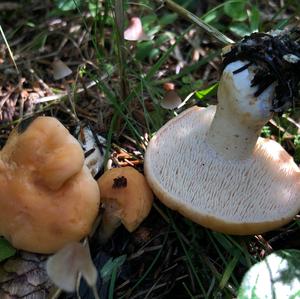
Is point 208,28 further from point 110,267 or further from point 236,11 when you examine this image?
point 110,267

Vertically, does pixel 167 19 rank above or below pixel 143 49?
above

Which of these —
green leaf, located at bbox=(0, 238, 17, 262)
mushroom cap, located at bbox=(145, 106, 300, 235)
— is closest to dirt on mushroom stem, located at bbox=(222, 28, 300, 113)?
mushroom cap, located at bbox=(145, 106, 300, 235)

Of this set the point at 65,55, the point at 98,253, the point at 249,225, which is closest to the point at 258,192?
the point at 249,225

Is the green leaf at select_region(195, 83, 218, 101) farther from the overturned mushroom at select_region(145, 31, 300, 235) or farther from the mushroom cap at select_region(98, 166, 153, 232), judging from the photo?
the mushroom cap at select_region(98, 166, 153, 232)

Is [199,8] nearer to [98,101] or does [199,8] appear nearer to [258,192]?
[98,101]

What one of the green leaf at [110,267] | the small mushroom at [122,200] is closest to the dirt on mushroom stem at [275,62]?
the small mushroom at [122,200]

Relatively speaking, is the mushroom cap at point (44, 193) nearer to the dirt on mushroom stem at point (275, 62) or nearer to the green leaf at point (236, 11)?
the dirt on mushroom stem at point (275, 62)

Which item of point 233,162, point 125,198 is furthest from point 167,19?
point 125,198
